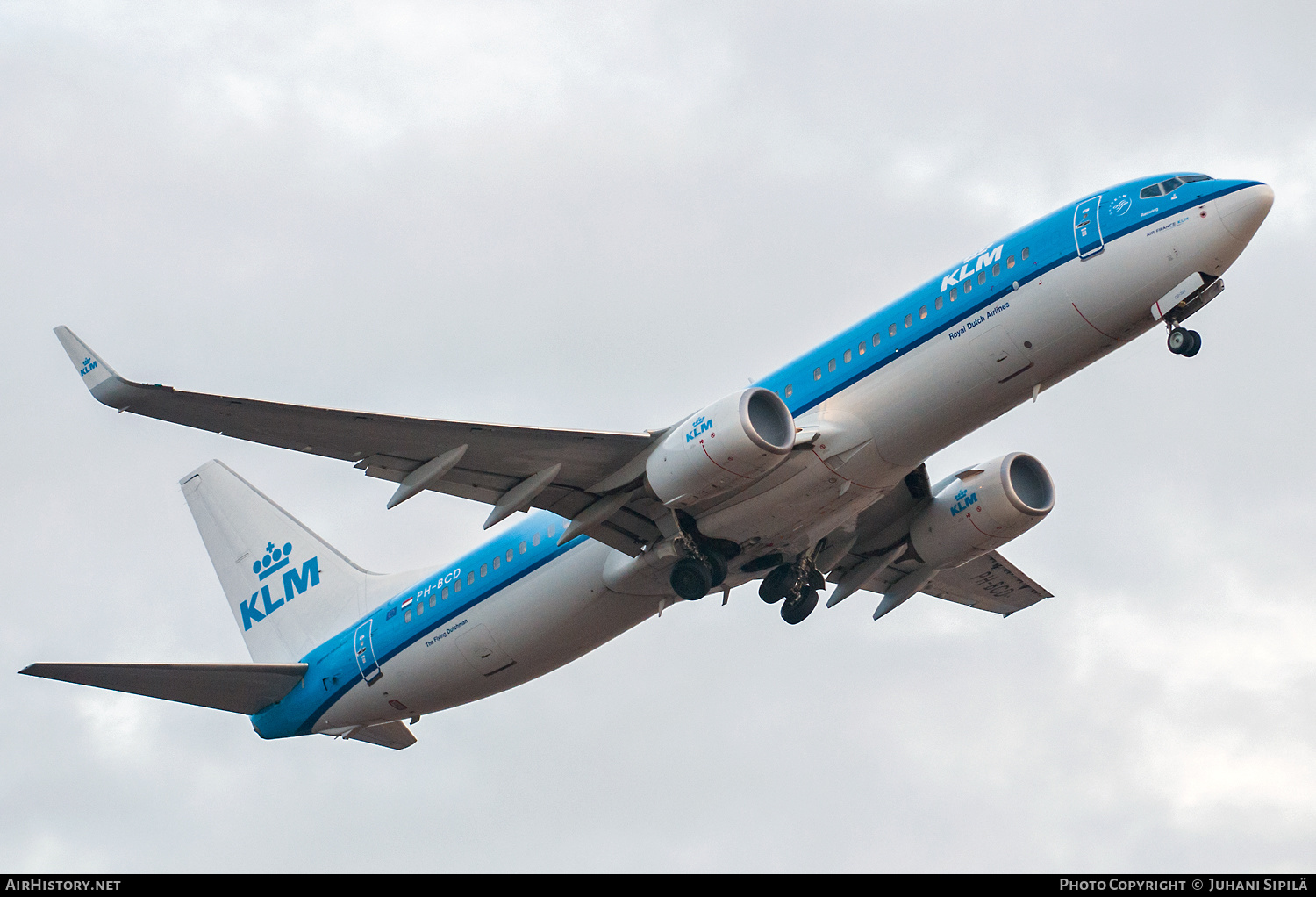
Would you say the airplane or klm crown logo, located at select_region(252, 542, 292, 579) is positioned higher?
klm crown logo, located at select_region(252, 542, 292, 579)

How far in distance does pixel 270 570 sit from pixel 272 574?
0.66 feet

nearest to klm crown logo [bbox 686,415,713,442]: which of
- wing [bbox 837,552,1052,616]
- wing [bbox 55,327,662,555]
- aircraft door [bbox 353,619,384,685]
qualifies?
wing [bbox 55,327,662,555]

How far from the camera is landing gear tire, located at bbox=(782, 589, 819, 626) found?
30.5 metres

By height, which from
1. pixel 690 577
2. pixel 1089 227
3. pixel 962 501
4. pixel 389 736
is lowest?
pixel 389 736

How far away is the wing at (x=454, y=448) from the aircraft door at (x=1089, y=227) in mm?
8126

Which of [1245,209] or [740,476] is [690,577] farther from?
[1245,209]

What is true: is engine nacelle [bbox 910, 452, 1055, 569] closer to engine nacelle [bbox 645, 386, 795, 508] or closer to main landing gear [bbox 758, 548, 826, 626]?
main landing gear [bbox 758, 548, 826, 626]

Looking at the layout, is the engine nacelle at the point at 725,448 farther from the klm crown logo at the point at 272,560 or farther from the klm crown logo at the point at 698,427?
the klm crown logo at the point at 272,560

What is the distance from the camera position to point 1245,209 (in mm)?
24172

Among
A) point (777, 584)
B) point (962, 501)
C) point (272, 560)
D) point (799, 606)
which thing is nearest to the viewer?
point (777, 584)

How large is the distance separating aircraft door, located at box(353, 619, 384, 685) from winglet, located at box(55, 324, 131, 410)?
9.82 meters

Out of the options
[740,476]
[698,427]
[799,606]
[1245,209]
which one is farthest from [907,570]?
[1245,209]

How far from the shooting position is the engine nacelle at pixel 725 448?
81.2ft

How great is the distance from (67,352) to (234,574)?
1477 centimetres
